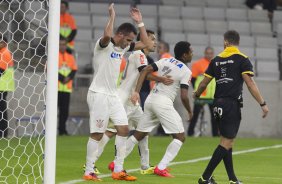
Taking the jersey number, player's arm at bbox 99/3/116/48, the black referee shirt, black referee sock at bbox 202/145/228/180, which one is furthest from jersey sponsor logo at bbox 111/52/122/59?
black referee sock at bbox 202/145/228/180

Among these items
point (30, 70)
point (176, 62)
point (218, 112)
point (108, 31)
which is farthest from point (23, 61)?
point (218, 112)

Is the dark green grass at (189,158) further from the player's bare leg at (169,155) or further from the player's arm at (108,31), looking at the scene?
the player's arm at (108,31)

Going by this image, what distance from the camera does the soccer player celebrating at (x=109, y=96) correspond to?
1037 cm

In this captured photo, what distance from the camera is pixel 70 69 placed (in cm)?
1900

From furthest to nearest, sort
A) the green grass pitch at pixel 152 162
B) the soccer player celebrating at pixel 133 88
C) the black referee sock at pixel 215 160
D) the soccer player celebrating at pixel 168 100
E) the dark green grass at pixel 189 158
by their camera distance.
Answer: the soccer player celebrating at pixel 133 88
the soccer player celebrating at pixel 168 100
the dark green grass at pixel 189 158
the green grass pitch at pixel 152 162
the black referee sock at pixel 215 160

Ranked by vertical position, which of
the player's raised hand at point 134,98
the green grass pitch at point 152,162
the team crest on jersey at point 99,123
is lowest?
the green grass pitch at point 152,162

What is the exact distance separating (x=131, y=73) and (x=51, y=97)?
3603mm

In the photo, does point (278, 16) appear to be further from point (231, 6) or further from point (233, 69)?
point (233, 69)

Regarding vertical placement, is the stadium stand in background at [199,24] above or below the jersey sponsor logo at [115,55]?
above

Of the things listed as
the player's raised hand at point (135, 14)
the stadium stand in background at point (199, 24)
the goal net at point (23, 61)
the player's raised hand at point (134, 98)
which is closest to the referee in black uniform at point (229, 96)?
the player's raised hand at point (135, 14)

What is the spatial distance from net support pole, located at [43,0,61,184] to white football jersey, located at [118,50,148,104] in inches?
133

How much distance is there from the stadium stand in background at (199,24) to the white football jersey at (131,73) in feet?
28.1

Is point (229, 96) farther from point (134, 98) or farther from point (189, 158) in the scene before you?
point (189, 158)

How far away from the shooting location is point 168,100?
37.9ft
